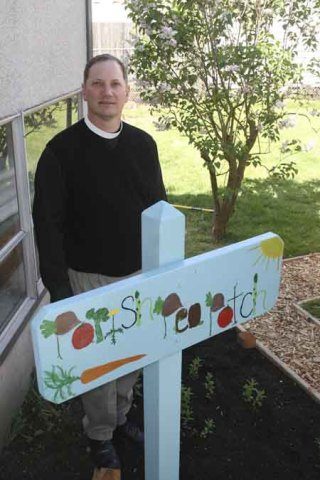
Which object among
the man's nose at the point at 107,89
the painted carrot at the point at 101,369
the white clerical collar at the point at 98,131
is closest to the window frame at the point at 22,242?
the white clerical collar at the point at 98,131

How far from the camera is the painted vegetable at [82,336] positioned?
1241 mm

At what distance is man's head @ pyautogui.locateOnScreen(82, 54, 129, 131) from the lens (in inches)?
79.9

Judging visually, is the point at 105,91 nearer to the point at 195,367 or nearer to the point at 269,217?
the point at 195,367

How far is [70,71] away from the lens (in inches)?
140

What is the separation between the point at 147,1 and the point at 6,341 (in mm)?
3416

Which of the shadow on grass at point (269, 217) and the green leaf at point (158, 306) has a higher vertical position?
the green leaf at point (158, 306)

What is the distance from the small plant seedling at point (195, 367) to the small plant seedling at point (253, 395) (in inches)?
12.7

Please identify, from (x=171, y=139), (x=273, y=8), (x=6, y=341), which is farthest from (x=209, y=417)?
(x=171, y=139)

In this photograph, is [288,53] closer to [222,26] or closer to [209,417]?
[222,26]

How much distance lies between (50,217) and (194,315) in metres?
0.82

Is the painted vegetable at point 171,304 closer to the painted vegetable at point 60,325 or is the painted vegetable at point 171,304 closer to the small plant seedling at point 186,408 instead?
the painted vegetable at point 60,325

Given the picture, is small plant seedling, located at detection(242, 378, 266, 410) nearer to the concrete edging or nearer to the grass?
the concrete edging

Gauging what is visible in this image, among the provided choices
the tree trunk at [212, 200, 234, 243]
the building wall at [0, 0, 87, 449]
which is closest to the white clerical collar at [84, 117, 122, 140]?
the building wall at [0, 0, 87, 449]

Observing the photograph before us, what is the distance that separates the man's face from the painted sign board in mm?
910
